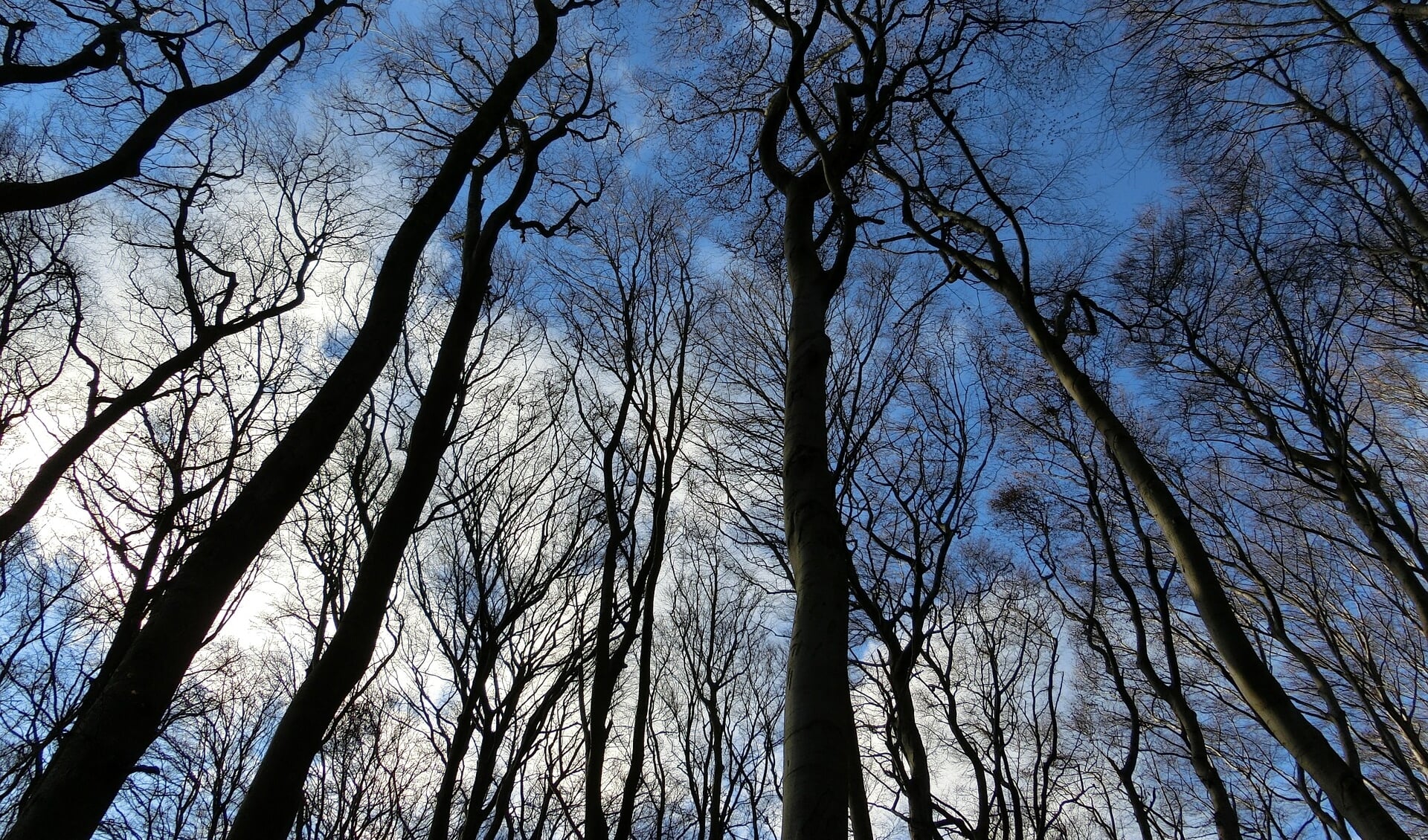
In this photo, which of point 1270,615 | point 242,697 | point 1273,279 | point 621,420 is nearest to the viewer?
point 621,420

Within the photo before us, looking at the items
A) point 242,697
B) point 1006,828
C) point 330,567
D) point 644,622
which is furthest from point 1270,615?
point 242,697

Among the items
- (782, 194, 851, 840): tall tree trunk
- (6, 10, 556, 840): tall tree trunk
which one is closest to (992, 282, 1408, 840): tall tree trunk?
(782, 194, 851, 840): tall tree trunk

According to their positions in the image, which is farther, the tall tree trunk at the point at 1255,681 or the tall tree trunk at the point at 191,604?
the tall tree trunk at the point at 1255,681

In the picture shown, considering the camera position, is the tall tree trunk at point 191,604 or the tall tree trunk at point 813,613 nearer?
the tall tree trunk at point 813,613

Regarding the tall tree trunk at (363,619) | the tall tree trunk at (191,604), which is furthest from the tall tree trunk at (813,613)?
the tall tree trunk at (191,604)

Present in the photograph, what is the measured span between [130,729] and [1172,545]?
5.65m

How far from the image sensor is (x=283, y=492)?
348 centimetres

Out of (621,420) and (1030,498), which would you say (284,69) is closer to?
(621,420)

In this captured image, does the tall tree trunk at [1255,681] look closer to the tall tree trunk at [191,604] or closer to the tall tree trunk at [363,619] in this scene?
the tall tree trunk at [363,619]

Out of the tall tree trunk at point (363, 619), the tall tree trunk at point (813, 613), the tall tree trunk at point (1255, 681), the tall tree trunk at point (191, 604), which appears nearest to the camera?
the tall tree trunk at point (813, 613)

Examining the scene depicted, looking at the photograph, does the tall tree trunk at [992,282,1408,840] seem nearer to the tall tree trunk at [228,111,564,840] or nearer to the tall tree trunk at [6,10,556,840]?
the tall tree trunk at [228,111,564,840]

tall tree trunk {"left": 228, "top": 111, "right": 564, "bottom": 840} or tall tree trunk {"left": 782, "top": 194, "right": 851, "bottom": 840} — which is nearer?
tall tree trunk {"left": 782, "top": 194, "right": 851, "bottom": 840}

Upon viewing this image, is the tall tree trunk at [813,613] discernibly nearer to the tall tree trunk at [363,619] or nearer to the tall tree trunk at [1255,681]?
the tall tree trunk at [363,619]

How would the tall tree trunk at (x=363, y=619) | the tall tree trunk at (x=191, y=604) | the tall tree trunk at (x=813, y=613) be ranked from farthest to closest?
the tall tree trunk at (x=363, y=619), the tall tree trunk at (x=191, y=604), the tall tree trunk at (x=813, y=613)
